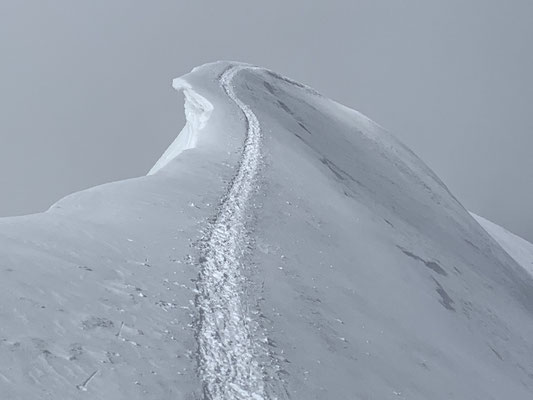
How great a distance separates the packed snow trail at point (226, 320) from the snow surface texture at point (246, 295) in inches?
1.3

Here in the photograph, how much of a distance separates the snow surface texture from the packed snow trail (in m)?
0.03

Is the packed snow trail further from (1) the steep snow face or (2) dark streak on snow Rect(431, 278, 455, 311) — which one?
(1) the steep snow face

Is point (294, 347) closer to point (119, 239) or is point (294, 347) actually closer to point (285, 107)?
point (119, 239)

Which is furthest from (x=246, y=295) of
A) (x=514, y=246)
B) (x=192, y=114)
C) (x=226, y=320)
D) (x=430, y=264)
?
(x=514, y=246)

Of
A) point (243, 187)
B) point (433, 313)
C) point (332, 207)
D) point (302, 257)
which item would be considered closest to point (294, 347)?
point (302, 257)

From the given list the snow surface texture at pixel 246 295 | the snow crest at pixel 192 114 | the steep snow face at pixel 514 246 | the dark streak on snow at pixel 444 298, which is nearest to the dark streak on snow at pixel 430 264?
the snow surface texture at pixel 246 295

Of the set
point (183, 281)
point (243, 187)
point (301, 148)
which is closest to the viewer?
point (183, 281)

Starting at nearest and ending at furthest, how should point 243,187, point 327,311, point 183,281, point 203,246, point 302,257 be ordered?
point 183,281 < point 327,311 < point 203,246 < point 302,257 < point 243,187

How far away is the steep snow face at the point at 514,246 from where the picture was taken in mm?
48781

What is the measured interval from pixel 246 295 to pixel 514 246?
44.0 m

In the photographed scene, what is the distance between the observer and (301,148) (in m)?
30.8

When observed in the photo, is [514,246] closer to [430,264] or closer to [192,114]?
[192,114]

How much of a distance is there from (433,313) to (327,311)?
19.1 ft

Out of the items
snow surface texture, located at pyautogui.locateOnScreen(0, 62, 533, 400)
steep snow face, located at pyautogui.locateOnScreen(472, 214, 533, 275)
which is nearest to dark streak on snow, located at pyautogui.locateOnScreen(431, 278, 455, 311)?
snow surface texture, located at pyautogui.locateOnScreen(0, 62, 533, 400)
